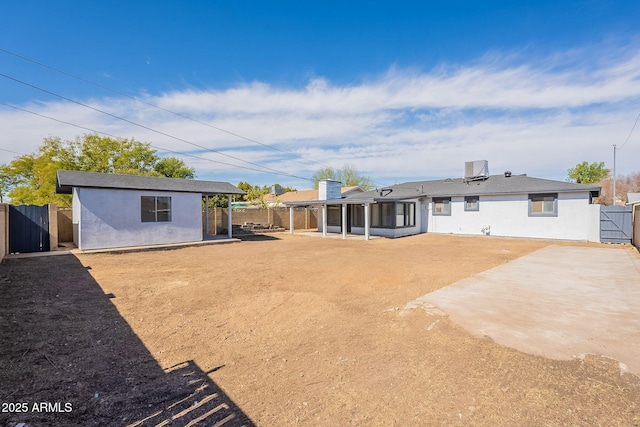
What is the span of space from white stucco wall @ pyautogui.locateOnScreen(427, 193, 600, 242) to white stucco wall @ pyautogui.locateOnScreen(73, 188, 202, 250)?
15585mm

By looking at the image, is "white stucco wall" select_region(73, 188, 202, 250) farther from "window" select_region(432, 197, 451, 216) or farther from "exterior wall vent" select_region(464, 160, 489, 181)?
"exterior wall vent" select_region(464, 160, 489, 181)

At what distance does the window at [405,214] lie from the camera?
18.6m

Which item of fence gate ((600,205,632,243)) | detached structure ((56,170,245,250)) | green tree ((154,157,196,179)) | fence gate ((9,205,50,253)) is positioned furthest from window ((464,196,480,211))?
green tree ((154,157,196,179))

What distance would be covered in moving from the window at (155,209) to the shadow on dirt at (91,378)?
8.61m

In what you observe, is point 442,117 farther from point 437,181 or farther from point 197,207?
point 197,207

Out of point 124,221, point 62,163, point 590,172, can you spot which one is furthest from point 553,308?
point 590,172

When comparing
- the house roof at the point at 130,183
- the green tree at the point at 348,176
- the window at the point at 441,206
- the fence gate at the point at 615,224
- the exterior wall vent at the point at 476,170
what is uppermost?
the green tree at the point at 348,176

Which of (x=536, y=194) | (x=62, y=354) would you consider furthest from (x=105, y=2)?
(x=536, y=194)

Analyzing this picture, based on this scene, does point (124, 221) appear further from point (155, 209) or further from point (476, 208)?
point (476, 208)

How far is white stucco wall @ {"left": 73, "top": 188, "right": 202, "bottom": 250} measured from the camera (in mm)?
11836

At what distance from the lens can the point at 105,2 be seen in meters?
12.1

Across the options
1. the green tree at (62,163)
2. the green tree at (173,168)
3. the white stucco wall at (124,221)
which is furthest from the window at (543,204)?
the green tree at (173,168)

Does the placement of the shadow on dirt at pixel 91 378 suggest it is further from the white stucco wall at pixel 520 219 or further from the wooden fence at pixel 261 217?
the white stucco wall at pixel 520 219

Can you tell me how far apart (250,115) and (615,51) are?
Result: 1949 centimetres
